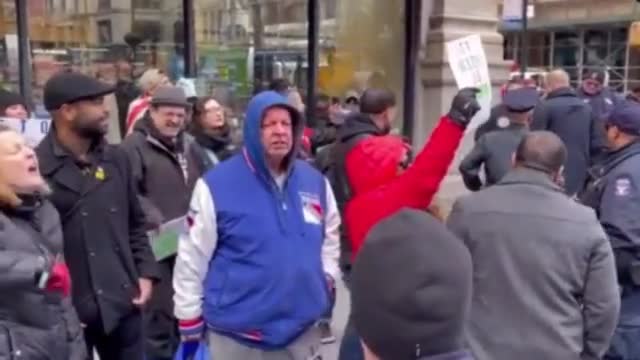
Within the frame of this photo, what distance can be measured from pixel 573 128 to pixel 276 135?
19.4 ft

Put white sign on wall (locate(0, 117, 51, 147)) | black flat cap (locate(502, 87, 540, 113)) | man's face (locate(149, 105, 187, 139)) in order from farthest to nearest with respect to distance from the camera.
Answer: black flat cap (locate(502, 87, 540, 113))
white sign on wall (locate(0, 117, 51, 147))
man's face (locate(149, 105, 187, 139))

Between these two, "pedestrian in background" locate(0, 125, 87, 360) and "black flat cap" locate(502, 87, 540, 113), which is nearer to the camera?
"pedestrian in background" locate(0, 125, 87, 360)

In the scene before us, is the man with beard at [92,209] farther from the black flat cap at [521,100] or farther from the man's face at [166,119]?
the black flat cap at [521,100]

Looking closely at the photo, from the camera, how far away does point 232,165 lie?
4016 mm

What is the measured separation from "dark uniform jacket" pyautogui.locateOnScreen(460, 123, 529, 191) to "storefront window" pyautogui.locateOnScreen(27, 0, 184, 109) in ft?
13.1

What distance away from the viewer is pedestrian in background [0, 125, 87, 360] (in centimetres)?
358

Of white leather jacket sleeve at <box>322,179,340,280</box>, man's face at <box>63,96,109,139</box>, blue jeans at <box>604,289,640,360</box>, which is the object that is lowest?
blue jeans at <box>604,289,640,360</box>

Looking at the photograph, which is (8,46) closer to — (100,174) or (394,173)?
(100,174)

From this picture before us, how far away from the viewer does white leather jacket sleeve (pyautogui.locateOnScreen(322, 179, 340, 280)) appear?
4.24 meters

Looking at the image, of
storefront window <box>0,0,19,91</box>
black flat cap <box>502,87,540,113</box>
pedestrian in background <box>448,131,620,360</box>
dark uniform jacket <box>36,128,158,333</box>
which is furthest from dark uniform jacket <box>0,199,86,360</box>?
→ storefront window <box>0,0,19,91</box>

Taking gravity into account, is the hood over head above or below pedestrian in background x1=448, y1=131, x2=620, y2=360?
above

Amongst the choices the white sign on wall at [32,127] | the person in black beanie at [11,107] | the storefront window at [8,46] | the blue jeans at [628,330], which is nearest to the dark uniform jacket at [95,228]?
the white sign on wall at [32,127]

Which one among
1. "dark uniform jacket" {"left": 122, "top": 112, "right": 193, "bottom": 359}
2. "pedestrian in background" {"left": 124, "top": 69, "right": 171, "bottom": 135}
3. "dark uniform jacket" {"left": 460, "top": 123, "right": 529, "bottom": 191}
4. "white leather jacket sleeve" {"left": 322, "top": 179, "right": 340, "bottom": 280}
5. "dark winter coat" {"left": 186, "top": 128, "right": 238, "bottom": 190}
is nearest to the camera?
"white leather jacket sleeve" {"left": 322, "top": 179, "right": 340, "bottom": 280}

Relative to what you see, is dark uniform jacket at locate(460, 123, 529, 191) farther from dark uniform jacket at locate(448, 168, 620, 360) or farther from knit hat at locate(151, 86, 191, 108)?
dark uniform jacket at locate(448, 168, 620, 360)
